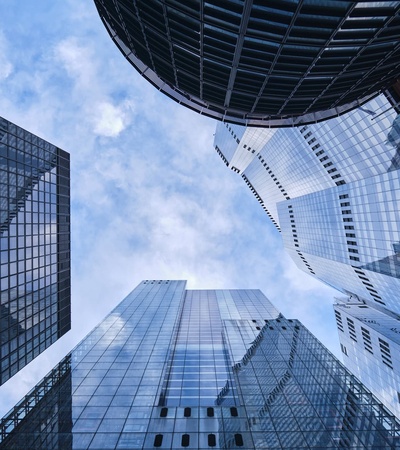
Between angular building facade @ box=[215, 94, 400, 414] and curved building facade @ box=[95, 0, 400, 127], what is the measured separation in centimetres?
1905

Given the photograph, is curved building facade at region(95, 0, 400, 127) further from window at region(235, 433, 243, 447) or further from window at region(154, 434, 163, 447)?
window at region(154, 434, 163, 447)

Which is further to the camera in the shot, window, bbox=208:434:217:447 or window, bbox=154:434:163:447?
window, bbox=154:434:163:447

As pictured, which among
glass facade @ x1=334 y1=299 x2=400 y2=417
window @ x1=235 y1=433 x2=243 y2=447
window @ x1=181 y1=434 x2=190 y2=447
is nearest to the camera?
window @ x1=235 y1=433 x2=243 y2=447

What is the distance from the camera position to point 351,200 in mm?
70812

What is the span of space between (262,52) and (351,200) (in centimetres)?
5400

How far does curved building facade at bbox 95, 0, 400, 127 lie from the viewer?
22.4 m

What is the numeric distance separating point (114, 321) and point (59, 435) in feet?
116

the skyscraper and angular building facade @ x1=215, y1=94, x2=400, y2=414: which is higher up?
angular building facade @ x1=215, y1=94, x2=400, y2=414

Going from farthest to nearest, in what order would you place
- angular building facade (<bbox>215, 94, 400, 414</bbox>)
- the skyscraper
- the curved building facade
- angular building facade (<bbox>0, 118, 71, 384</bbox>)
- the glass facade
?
1. the glass facade
2. angular building facade (<bbox>215, 94, 400, 414</bbox>)
3. angular building facade (<bbox>0, 118, 71, 384</bbox>)
4. the skyscraper
5. the curved building facade

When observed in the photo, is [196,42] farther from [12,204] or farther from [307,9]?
[12,204]

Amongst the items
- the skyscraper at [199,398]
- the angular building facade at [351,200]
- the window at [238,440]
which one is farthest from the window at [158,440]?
the angular building facade at [351,200]

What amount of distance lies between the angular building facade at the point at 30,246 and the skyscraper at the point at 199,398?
622 centimetres

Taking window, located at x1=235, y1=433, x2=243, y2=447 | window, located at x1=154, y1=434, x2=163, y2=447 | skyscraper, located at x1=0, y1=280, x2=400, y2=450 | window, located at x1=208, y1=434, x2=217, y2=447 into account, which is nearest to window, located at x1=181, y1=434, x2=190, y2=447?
skyscraper, located at x1=0, y1=280, x2=400, y2=450

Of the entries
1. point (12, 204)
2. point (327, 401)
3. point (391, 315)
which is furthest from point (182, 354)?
point (391, 315)
